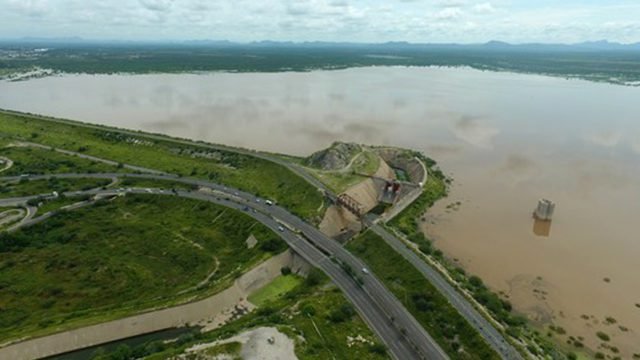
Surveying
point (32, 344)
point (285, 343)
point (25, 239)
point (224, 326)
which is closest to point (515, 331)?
point (285, 343)

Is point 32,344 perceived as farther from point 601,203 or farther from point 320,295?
point 601,203

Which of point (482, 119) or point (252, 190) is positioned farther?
point (482, 119)

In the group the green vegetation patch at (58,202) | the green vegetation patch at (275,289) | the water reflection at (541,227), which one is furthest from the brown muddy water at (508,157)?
the green vegetation patch at (58,202)

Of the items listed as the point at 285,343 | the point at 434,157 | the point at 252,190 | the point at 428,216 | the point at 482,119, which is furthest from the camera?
the point at 482,119

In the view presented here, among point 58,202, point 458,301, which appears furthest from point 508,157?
point 58,202

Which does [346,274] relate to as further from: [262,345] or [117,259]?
[117,259]

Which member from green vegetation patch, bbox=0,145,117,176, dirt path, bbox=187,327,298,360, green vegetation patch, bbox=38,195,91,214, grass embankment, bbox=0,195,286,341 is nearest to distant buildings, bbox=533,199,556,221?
grass embankment, bbox=0,195,286,341
